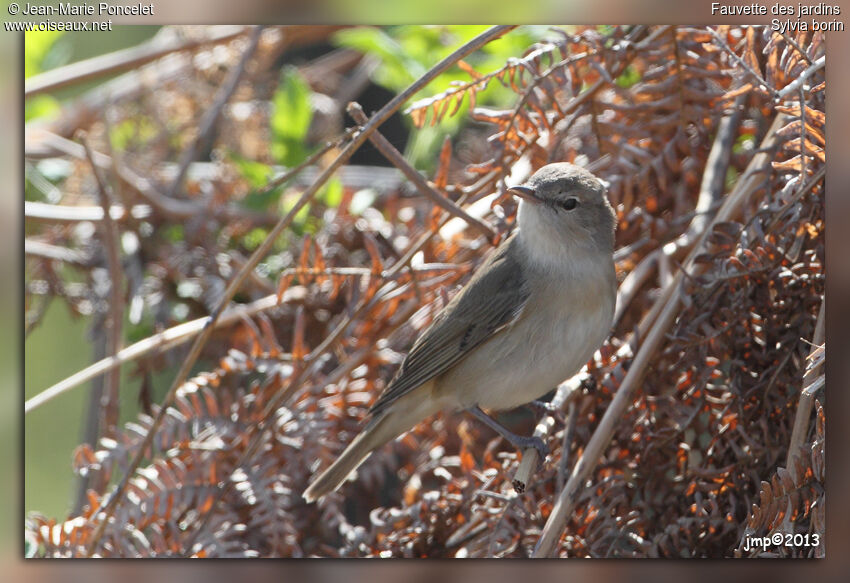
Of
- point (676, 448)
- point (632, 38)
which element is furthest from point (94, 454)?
point (632, 38)

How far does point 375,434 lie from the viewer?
6.59ft

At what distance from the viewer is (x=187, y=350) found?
2291 millimetres

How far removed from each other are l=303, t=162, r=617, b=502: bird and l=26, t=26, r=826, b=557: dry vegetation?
76 millimetres

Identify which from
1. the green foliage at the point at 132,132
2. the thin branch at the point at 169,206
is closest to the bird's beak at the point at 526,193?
the thin branch at the point at 169,206

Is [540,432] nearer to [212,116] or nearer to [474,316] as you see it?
[474,316]

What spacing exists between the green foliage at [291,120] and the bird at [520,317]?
30.5 inches

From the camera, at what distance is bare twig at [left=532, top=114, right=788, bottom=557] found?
166 cm

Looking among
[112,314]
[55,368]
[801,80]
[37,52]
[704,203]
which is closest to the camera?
[801,80]

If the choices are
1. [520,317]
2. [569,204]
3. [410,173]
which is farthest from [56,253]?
[569,204]

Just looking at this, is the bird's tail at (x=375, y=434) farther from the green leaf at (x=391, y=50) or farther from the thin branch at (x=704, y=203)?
the green leaf at (x=391, y=50)

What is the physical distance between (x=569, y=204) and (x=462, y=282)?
321 millimetres

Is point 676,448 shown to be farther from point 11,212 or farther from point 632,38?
point 11,212

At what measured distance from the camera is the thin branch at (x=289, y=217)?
5.52 feet

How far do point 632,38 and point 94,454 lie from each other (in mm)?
1473
